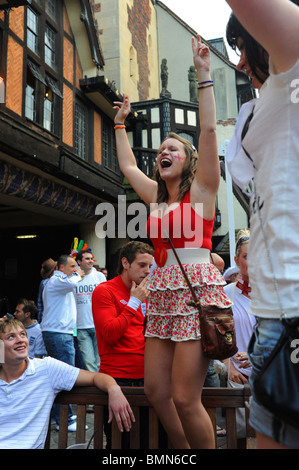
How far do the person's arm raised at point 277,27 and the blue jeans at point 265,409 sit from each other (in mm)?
560

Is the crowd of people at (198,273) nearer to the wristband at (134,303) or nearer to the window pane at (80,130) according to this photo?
the wristband at (134,303)

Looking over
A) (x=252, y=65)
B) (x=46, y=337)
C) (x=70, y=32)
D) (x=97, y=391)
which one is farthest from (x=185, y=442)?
(x=70, y=32)

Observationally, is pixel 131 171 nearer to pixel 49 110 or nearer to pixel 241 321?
pixel 241 321

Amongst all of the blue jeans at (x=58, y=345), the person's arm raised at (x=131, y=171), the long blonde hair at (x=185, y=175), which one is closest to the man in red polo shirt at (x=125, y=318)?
the person's arm raised at (x=131, y=171)

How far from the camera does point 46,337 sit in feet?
16.7

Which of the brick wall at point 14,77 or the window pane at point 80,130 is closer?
the brick wall at point 14,77

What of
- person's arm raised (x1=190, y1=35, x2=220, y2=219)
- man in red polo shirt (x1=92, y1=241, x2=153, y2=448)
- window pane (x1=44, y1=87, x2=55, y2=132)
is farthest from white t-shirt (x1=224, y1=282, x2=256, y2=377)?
window pane (x1=44, y1=87, x2=55, y2=132)

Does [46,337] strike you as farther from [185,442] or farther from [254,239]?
[254,239]

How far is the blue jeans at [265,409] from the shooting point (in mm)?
815

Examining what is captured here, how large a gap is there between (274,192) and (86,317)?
5.13 metres

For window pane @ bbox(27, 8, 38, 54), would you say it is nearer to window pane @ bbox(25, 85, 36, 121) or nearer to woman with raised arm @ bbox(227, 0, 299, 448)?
window pane @ bbox(25, 85, 36, 121)

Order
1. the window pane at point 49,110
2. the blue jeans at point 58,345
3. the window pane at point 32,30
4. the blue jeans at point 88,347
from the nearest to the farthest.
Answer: the blue jeans at point 58,345 < the blue jeans at point 88,347 < the window pane at point 32,30 < the window pane at point 49,110

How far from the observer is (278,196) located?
2.99 ft

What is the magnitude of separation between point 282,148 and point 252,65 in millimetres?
265
